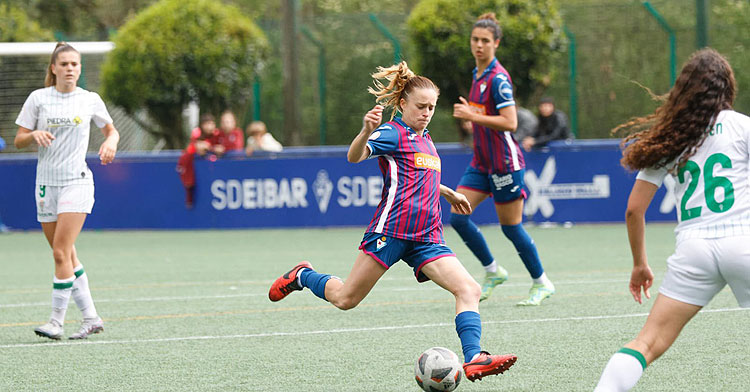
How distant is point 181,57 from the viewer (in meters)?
20.5

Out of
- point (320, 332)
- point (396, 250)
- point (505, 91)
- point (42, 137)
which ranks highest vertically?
point (505, 91)

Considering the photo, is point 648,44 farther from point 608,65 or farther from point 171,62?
point 171,62

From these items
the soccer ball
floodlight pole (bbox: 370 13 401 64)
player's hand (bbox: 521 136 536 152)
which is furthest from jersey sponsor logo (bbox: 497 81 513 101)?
floodlight pole (bbox: 370 13 401 64)

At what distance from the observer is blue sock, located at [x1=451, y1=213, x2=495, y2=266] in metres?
8.61

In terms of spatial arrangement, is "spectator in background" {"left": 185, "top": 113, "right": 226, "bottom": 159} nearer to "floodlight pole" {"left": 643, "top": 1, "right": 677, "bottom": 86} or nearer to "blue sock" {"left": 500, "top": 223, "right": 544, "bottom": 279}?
"floodlight pole" {"left": 643, "top": 1, "right": 677, "bottom": 86}

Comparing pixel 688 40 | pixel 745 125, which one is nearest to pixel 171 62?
pixel 688 40

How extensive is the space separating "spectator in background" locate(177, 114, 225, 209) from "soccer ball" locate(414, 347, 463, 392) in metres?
12.5

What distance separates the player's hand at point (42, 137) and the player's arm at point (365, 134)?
2675 mm

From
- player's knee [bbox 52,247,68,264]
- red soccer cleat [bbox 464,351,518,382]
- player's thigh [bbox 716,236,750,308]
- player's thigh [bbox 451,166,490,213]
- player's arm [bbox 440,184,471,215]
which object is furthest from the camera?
player's thigh [bbox 451,166,490,213]

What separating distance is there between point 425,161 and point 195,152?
12174 millimetres

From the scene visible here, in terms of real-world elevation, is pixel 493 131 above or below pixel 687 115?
below

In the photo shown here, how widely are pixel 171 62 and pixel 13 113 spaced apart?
4.46 m

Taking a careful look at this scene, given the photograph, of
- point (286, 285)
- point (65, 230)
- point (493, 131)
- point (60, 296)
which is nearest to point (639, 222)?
point (286, 285)

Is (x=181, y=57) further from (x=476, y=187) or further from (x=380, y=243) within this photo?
(x=380, y=243)
